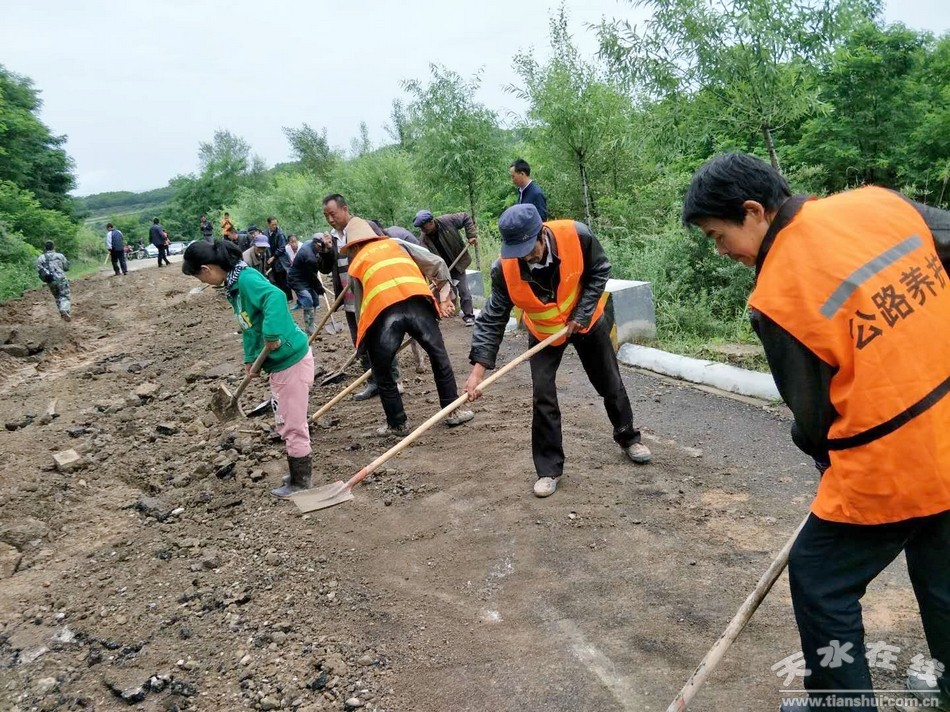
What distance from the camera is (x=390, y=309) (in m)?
4.81

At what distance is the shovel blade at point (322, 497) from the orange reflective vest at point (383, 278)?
117 centimetres

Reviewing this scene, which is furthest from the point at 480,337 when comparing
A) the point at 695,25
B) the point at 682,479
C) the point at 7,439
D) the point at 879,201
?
the point at 7,439

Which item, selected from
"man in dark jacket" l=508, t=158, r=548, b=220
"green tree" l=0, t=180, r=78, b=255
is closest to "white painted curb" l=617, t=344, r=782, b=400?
"man in dark jacket" l=508, t=158, r=548, b=220

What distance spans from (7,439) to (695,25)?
24.7ft

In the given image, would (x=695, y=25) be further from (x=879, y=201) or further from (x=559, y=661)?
(x=559, y=661)

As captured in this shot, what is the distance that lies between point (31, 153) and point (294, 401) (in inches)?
1336

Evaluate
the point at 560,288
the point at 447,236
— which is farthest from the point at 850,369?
the point at 447,236

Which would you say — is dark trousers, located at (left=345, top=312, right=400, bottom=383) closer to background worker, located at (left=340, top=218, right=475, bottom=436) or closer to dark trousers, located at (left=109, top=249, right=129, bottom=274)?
background worker, located at (left=340, top=218, right=475, bottom=436)

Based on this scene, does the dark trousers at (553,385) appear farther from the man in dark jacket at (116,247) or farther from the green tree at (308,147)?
the green tree at (308,147)

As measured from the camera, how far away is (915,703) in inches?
81.4

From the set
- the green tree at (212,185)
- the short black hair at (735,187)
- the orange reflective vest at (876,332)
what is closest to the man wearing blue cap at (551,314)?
the short black hair at (735,187)

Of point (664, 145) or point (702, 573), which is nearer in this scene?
point (702, 573)

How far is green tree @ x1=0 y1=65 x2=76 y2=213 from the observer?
86.0 feet

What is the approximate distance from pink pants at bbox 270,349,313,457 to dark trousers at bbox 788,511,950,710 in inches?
125
